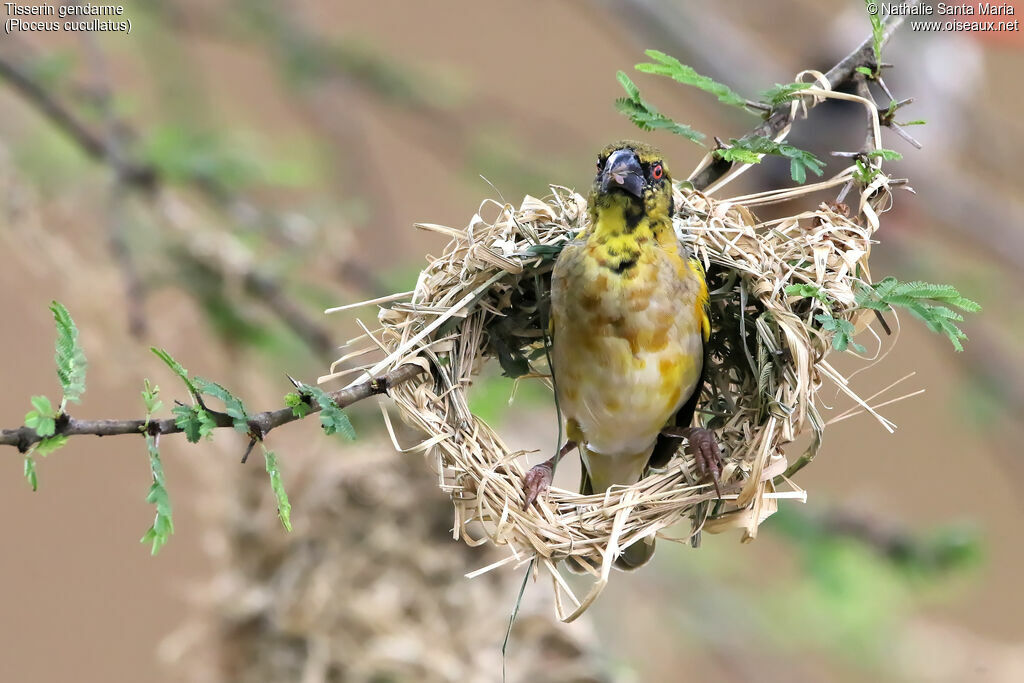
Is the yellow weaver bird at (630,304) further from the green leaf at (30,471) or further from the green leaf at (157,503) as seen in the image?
the green leaf at (30,471)

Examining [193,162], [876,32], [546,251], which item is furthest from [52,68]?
[876,32]

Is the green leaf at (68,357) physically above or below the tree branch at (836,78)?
below

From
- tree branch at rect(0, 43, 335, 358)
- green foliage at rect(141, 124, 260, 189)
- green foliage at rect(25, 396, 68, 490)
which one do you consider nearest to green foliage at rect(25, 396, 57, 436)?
green foliage at rect(25, 396, 68, 490)

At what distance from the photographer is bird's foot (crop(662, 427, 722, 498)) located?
88.2 inches

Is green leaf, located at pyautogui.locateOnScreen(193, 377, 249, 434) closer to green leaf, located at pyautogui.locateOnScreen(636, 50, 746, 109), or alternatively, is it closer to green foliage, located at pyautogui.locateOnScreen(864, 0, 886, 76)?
green leaf, located at pyautogui.locateOnScreen(636, 50, 746, 109)

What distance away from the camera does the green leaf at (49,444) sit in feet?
5.57

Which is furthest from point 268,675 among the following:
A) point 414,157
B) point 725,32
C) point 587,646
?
point 414,157

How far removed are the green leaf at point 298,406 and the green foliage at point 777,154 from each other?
941mm

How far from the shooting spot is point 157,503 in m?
1.77

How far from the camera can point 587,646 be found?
3.59 m

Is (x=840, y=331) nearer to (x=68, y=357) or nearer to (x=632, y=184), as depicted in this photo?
(x=632, y=184)

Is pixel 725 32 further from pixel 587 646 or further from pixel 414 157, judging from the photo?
pixel 414 157

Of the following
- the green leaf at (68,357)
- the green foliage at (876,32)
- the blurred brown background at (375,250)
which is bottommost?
the blurred brown background at (375,250)

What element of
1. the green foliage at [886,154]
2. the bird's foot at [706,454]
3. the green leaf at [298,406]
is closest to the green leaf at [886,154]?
the green foliage at [886,154]
